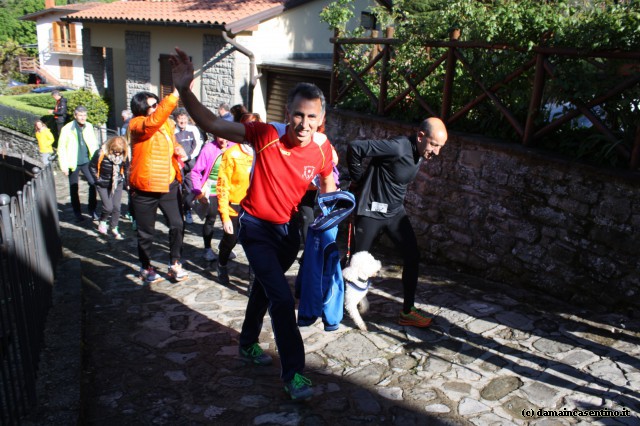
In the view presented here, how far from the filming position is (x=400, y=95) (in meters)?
7.71

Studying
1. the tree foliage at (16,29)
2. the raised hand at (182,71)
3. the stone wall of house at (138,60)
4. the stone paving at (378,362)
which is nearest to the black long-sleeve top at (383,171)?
the stone paving at (378,362)

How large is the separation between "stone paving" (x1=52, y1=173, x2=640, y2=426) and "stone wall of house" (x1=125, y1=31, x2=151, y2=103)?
44.7 ft

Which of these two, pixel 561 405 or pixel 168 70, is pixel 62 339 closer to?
pixel 561 405

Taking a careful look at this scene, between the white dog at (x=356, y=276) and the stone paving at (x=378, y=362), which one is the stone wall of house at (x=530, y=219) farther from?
the white dog at (x=356, y=276)

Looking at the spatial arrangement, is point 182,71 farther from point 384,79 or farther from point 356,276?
point 384,79

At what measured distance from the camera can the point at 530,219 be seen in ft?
19.3

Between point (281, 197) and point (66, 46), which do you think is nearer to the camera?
point (281, 197)

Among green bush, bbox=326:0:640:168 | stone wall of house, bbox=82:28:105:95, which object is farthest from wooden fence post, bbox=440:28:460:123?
stone wall of house, bbox=82:28:105:95

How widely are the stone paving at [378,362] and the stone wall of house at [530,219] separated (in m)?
0.25

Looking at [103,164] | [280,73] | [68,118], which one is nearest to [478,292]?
[103,164]

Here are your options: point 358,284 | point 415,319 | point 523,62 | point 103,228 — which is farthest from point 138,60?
point 415,319

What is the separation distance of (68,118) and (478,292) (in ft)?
53.6

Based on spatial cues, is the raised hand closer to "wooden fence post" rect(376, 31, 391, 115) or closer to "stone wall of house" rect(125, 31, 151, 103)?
"wooden fence post" rect(376, 31, 391, 115)

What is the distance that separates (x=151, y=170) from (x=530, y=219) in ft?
12.5
